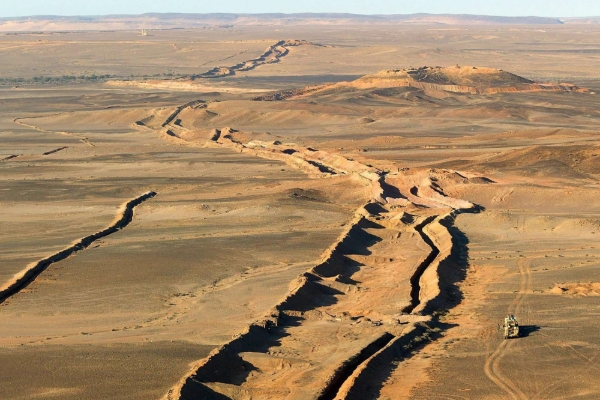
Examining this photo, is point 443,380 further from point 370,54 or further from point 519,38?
point 519,38

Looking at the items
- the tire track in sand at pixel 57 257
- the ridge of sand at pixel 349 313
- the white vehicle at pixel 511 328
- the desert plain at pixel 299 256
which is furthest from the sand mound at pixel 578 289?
the tire track in sand at pixel 57 257

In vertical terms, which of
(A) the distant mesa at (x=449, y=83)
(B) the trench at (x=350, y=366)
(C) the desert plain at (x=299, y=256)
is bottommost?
(A) the distant mesa at (x=449, y=83)

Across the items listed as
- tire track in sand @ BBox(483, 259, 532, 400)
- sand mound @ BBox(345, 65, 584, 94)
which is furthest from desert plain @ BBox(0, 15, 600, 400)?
sand mound @ BBox(345, 65, 584, 94)

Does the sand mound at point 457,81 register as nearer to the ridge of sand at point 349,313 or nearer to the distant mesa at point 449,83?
the distant mesa at point 449,83

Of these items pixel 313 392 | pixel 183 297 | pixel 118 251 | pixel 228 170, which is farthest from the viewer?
pixel 228 170

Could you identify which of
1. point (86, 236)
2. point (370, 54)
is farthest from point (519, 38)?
point (86, 236)
